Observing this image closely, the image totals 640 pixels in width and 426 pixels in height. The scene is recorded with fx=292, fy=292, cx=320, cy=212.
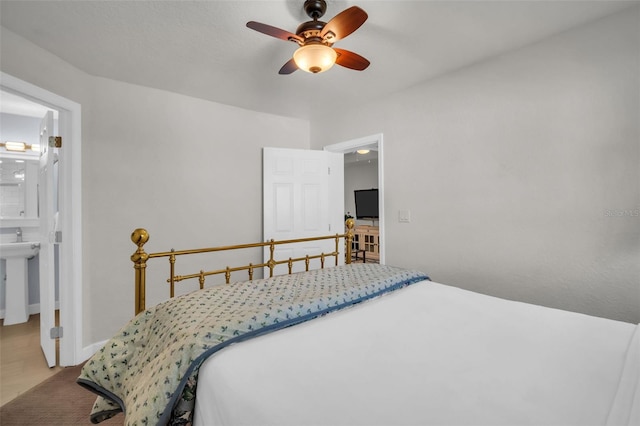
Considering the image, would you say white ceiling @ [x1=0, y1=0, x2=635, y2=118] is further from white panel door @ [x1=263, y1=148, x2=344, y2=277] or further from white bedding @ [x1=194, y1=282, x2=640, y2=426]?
white bedding @ [x1=194, y1=282, x2=640, y2=426]

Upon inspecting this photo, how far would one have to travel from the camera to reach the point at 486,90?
2.43m

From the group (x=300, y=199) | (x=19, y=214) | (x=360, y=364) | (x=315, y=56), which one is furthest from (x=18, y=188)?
(x=360, y=364)

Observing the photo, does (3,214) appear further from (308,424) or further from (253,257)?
(308,424)

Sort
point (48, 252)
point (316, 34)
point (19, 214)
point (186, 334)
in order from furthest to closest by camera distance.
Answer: point (19, 214) → point (48, 252) → point (316, 34) → point (186, 334)

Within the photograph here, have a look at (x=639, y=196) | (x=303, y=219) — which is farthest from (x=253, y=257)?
(x=639, y=196)

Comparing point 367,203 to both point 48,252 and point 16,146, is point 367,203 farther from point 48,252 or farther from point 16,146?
point 16,146

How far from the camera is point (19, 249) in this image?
3.02 m

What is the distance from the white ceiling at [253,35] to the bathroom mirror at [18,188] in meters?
1.86

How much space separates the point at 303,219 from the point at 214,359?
8.89ft

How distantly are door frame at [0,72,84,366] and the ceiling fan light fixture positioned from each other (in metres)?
1.95

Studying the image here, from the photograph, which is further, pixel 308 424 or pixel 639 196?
pixel 639 196

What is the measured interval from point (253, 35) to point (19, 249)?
3249mm

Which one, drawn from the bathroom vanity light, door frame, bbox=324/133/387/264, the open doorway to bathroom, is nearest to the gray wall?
Result: door frame, bbox=324/133/387/264

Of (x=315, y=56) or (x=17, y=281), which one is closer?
(x=315, y=56)
